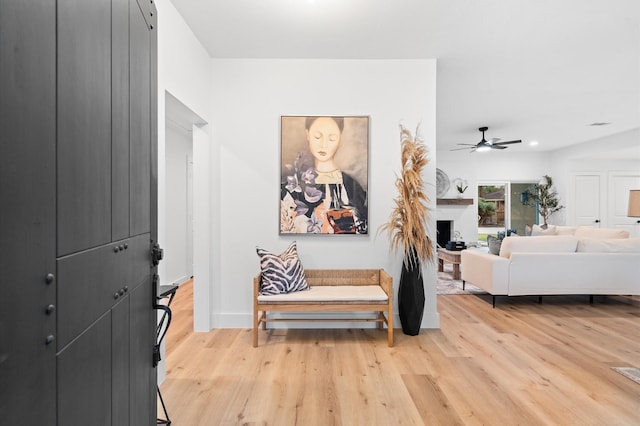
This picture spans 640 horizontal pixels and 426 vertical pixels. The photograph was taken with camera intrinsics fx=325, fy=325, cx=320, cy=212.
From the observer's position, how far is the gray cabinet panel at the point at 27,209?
0.49 m

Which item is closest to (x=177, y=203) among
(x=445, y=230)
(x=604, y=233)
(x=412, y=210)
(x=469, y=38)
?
(x=412, y=210)

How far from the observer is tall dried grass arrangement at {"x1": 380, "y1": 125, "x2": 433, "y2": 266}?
10.0 ft

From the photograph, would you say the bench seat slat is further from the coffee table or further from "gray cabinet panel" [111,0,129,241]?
the coffee table

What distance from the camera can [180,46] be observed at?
2.59 meters

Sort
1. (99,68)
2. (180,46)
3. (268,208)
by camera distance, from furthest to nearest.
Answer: (268,208), (180,46), (99,68)

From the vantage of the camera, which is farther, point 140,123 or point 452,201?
point 452,201

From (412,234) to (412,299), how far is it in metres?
0.62

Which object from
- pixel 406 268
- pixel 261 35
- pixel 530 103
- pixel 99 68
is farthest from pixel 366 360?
pixel 530 103

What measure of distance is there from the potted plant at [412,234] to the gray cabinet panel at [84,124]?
2.58 metres

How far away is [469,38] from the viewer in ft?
9.61

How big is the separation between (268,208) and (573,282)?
3.82 meters

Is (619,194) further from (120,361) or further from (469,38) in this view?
(120,361)

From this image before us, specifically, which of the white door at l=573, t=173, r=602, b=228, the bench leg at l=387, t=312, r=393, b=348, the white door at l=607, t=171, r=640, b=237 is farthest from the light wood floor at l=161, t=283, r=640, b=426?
the white door at l=607, t=171, r=640, b=237

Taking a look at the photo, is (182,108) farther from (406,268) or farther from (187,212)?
(187,212)
